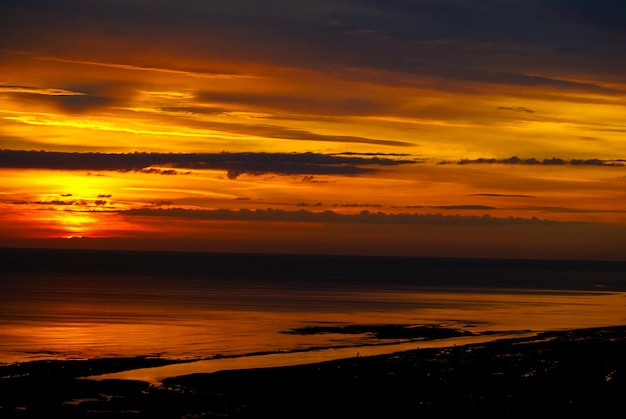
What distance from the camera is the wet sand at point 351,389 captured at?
A: 111 feet

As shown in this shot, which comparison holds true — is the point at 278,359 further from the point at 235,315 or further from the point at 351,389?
the point at 235,315

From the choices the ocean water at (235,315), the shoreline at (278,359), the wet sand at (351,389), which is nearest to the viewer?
the wet sand at (351,389)

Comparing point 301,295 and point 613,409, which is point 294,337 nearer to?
point 613,409

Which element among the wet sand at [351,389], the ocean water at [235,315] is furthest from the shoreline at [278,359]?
the ocean water at [235,315]

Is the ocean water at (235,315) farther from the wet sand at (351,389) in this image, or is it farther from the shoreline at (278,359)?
the wet sand at (351,389)

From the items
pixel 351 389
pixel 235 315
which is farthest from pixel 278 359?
pixel 235 315

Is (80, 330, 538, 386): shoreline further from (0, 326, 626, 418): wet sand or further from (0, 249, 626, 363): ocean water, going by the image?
(0, 249, 626, 363): ocean water

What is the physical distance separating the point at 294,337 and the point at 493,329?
18.9 metres

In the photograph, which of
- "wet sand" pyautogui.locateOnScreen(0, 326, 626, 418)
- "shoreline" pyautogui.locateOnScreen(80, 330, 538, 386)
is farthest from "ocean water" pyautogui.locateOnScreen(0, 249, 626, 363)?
"wet sand" pyautogui.locateOnScreen(0, 326, 626, 418)

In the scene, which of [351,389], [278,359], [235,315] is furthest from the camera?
[235,315]

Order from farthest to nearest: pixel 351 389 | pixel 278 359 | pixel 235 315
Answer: pixel 235 315 → pixel 278 359 → pixel 351 389

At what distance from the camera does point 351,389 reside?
128ft

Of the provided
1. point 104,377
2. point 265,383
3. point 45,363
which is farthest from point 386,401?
point 45,363

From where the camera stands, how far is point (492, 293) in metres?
140
